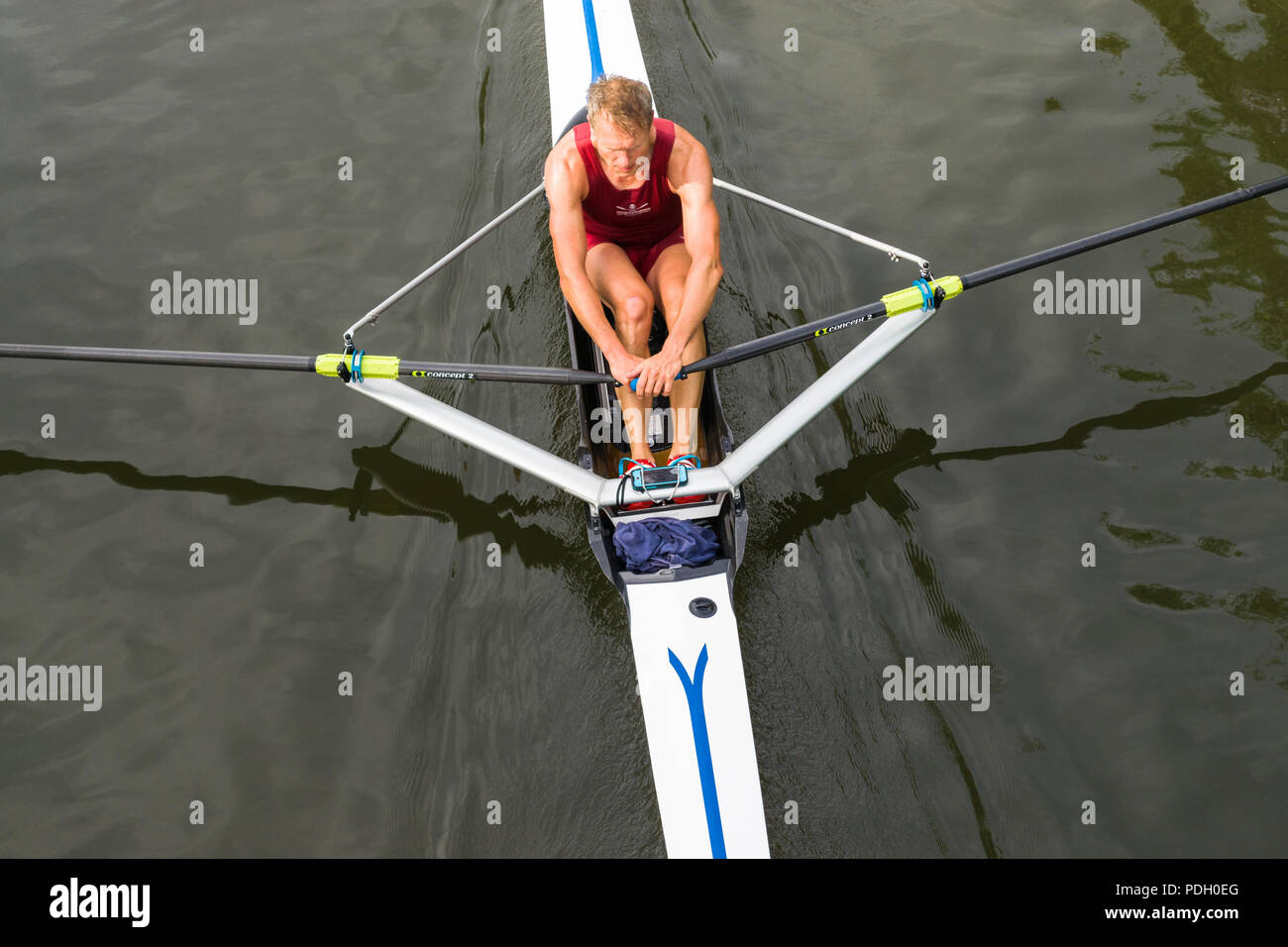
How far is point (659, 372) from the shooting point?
446cm

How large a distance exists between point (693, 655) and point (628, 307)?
1.60 meters

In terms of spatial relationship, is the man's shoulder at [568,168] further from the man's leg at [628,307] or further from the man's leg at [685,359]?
the man's leg at [685,359]

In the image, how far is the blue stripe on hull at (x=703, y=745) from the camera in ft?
12.6

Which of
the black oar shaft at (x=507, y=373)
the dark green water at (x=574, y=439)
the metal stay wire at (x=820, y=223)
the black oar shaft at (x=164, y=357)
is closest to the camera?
the dark green water at (x=574, y=439)

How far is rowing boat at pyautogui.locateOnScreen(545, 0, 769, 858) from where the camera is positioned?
152 inches

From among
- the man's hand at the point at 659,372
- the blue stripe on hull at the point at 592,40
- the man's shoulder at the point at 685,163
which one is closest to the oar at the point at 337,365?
the man's hand at the point at 659,372

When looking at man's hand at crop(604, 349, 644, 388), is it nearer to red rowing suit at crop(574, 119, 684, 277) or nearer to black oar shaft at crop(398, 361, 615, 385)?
black oar shaft at crop(398, 361, 615, 385)

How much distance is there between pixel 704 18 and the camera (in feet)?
25.5

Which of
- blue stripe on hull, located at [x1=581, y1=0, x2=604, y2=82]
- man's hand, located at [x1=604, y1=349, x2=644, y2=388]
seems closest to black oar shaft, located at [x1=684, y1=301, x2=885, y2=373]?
man's hand, located at [x1=604, y1=349, x2=644, y2=388]

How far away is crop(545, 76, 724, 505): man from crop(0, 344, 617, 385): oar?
0.22m

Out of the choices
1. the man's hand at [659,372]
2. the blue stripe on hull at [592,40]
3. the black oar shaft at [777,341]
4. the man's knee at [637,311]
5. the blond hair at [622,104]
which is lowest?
the man's hand at [659,372]

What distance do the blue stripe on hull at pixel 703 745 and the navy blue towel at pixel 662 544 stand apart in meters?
0.42
